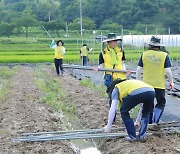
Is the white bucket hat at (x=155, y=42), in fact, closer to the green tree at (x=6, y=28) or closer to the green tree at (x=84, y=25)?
the green tree at (x=6, y=28)

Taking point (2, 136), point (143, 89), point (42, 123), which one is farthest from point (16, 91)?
point (143, 89)

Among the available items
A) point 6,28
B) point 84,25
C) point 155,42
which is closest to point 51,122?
point 155,42

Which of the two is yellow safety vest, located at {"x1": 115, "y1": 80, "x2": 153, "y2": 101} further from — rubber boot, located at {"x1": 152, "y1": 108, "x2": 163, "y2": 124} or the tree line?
the tree line

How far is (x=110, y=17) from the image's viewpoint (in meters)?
54.4

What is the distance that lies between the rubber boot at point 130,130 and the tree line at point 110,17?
1424 inches

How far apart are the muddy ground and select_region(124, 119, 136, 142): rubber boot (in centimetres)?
10

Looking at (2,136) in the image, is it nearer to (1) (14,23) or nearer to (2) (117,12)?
(1) (14,23)

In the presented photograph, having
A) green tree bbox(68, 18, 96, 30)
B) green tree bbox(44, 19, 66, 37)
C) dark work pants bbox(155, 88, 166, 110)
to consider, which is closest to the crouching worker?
dark work pants bbox(155, 88, 166, 110)

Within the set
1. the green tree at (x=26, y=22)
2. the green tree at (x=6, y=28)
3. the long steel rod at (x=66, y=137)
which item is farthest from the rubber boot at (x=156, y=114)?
the green tree at (x=26, y=22)

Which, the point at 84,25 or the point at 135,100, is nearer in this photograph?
the point at 135,100

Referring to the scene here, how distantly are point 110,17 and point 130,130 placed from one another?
49.6 meters

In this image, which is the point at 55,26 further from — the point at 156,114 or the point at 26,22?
the point at 156,114

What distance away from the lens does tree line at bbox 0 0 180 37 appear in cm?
4506

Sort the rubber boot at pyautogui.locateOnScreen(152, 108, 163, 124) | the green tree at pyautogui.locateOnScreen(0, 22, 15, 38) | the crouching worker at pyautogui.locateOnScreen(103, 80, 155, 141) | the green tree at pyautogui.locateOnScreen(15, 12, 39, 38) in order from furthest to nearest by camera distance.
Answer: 1. the green tree at pyautogui.locateOnScreen(15, 12, 39, 38)
2. the green tree at pyautogui.locateOnScreen(0, 22, 15, 38)
3. the rubber boot at pyautogui.locateOnScreen(152, 108, 163, 124)
4. the crouching worker at pyautogui.locateOnScreen(103, 80, 155, 141)
